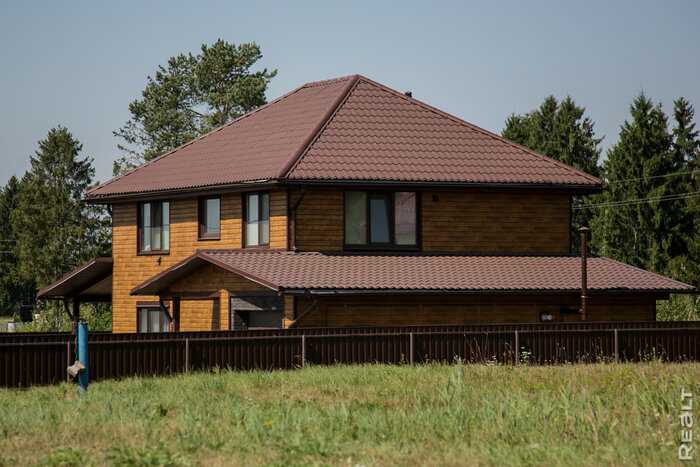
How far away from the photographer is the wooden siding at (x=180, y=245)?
26.9m

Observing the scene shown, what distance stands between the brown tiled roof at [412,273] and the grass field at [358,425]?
783 centimetres

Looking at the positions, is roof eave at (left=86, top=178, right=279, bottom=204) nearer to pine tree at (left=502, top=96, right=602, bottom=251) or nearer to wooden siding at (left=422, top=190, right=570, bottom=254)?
wooden siding at (left=422, top=190, right=570, bottom=254)

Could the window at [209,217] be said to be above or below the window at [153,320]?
above

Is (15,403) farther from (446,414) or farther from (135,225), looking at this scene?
(135,225)

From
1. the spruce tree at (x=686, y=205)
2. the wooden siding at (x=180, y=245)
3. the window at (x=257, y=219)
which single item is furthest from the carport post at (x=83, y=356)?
the spruce tree at (x=686, y=205)

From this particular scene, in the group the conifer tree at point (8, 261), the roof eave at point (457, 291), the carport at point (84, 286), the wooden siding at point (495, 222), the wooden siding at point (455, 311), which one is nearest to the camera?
the roof eave at point (457, 291)

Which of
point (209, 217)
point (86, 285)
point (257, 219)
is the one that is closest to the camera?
point (257, 219)

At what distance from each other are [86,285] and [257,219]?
8416 millimetres

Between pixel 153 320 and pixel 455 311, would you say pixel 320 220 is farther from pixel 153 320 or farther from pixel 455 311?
pixel 153 320

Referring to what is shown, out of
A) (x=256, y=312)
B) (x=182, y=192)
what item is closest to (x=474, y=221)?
(x=256, y=312)

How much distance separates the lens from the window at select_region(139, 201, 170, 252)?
2955 cm

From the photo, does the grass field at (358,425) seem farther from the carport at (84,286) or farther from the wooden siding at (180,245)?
the carport at (84,286)

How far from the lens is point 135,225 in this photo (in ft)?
99.5

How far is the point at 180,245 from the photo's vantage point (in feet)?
95.0
